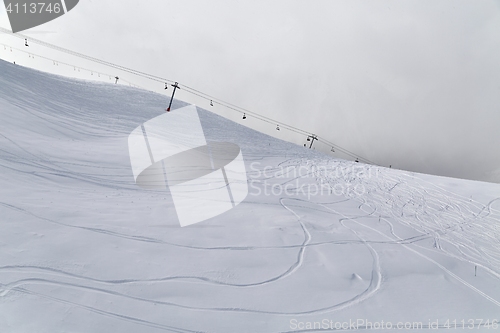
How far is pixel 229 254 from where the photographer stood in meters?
7.26

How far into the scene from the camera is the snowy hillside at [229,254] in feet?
17.0

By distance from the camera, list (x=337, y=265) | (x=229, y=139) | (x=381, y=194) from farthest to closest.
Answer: (x=229, y=139), (x=381, y=194), (x=337, y=265)

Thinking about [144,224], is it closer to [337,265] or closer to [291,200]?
[337,265]

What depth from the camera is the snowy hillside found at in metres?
5.18

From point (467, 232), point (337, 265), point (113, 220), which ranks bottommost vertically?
point (113, 220)

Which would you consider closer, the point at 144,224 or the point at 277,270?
the point at 277,270

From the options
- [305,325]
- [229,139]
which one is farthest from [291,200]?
Answer: [229,139]

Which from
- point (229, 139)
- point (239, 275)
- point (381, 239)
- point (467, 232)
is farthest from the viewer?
point (229, 139)

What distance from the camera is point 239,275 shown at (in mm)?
6465

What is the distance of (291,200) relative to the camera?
1209cm

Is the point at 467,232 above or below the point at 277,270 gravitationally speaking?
above

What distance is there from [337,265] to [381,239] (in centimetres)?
253

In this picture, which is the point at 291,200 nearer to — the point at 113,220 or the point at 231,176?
the point at 231,176

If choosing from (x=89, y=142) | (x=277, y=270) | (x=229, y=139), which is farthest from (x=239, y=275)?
(x=229, y=139)
